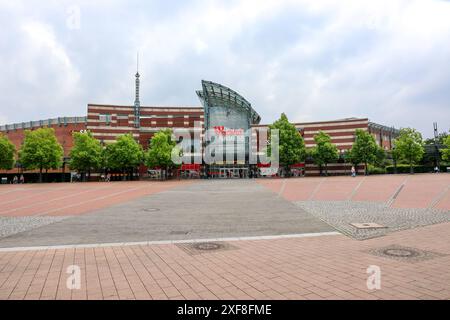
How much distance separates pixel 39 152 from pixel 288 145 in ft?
149

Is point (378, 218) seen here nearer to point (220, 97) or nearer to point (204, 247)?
point (204, 247)

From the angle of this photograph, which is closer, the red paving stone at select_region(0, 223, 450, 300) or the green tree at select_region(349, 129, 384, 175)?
the red paving stone at select_region(0, 223, 450, 300)

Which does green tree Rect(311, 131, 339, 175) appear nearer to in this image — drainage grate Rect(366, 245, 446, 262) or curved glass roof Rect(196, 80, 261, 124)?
curved glass roof Rect(196, 80, 261, 124)

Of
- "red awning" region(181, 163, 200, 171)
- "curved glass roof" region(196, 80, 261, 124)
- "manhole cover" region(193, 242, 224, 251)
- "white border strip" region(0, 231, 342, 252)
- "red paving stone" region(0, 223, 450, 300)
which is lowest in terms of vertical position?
"white border strip" region(0, 231, 342, 252)

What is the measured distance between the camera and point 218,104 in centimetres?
7400

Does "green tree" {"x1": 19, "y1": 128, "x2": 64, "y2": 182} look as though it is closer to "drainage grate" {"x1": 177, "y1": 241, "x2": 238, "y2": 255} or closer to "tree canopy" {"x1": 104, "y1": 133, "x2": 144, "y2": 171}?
"tree canopy" {"x1": 104, "y1": 133, "x2": 144, "y2": 171}

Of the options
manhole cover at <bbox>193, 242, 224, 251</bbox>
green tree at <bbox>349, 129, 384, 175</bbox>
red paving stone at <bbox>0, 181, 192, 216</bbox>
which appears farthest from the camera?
green tree at <bbox>349, 129, 384, 175</bbox>

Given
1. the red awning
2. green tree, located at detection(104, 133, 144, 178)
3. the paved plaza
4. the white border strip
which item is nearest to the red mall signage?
the red awning

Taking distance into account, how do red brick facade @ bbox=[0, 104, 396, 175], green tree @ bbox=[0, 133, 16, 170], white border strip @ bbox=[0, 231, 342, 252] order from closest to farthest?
white border strip @ bbox=[0, 231, 342, 252] → green tree @ bbox=[0, 133, 16, 170] → red brick facade @ bbox=[0, 104, 396, 175]

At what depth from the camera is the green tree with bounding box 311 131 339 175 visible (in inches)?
2356

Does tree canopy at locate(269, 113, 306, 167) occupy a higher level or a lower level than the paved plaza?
higher

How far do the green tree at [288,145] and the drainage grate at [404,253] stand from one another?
171 feet

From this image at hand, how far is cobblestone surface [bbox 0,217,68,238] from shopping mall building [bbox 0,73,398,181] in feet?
181

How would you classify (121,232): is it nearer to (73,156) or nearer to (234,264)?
(234,264)
